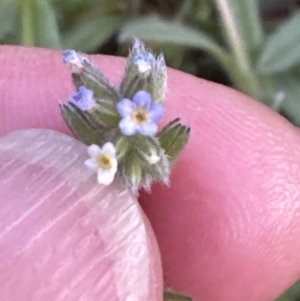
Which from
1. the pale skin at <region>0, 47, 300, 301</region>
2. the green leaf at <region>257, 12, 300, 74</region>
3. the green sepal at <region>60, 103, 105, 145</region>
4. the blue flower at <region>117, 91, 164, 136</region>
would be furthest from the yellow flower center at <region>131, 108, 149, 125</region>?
the green leaf at <region>257, 12, 300, 74</region>

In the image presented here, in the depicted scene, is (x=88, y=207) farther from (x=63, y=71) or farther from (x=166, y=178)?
(x=63, y=71)

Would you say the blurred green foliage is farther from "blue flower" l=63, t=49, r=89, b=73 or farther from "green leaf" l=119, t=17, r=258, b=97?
"blue flower" l=63, t=49, r=89, b=73

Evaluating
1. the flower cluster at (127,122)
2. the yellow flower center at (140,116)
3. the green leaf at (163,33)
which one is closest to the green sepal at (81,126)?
the flower cluster at (127,122)

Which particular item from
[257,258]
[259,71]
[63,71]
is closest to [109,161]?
[63,71]

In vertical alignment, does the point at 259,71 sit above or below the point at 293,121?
above

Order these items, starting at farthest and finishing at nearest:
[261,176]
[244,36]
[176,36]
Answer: [244,36] < [176,36] < [261,176]

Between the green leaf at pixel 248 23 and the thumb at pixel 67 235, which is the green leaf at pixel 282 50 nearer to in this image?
the green leaf at pixel 248 23

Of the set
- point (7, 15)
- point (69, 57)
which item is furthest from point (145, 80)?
point (7, 15)
